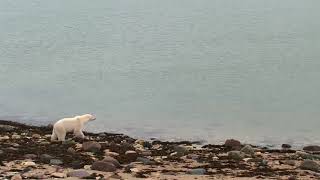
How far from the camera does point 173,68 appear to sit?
A: 39.3 m

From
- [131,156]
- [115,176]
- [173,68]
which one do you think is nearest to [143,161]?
[131,156]

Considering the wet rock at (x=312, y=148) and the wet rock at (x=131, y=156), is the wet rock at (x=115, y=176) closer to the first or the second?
the wet rock at (x=131, y=156)

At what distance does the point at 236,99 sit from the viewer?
97.4 feet

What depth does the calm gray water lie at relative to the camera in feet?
78.7

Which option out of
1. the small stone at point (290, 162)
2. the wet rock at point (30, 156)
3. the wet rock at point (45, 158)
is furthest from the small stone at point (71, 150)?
the small stone at point (290, 162)

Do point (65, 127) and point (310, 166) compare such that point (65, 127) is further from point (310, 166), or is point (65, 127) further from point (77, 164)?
point (310, 166)

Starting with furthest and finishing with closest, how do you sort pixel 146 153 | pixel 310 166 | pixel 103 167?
pixel 146 153 < pixel 310 166 < pixel 103 167

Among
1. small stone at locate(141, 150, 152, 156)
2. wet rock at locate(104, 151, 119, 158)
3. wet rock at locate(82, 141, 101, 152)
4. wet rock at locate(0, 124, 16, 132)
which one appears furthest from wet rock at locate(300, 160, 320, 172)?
wet rock at locate(0, 124, 16, 132)

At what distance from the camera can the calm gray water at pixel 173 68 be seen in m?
24.0

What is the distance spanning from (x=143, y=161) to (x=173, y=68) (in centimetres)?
2678

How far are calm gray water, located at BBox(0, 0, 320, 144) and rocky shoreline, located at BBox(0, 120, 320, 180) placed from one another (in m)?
4.36

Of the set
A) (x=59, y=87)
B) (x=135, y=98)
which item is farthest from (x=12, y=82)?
(x=135, y=98)

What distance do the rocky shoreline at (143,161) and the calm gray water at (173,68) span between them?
4.36 meters

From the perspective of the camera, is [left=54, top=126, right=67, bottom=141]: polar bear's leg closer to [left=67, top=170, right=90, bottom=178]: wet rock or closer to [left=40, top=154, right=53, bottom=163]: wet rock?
[left=40, top=154, right=53, bottom=163]: wet rock
